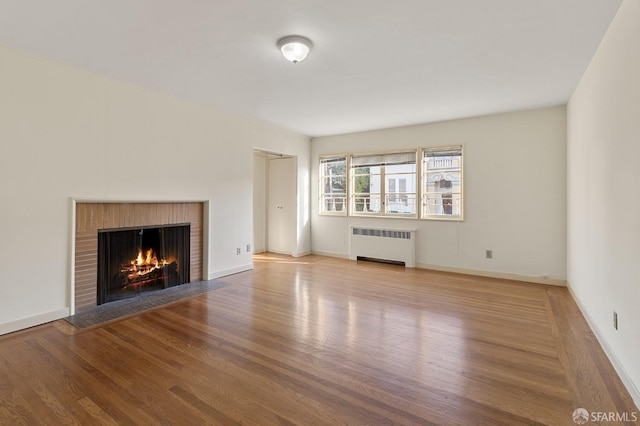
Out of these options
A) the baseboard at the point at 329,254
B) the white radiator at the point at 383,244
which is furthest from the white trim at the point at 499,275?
the baseboard at the point at 329,254

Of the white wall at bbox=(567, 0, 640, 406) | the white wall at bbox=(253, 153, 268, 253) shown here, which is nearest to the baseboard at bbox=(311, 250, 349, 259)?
the white wall at bbox=(253, 153, 268, 253)

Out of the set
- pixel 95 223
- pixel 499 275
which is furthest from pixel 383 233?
pixel 95 223

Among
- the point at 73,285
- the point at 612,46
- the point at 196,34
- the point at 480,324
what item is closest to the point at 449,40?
the point at 612,46

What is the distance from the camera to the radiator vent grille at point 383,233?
229 inches

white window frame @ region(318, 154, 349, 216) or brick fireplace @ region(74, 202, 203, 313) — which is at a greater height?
white window frame @ region(318, 154, 349, 216)

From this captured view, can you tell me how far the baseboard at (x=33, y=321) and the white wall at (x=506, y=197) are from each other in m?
5.10

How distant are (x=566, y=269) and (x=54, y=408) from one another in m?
5.78

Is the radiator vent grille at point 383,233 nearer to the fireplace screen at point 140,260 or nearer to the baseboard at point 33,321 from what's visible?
the fireplace screen at point 140,260

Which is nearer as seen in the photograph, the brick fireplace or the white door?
the brick fireplace

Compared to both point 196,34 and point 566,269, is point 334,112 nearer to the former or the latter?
point 196,34

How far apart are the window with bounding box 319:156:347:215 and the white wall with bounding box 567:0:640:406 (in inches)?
155

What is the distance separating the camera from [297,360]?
95.3 inches

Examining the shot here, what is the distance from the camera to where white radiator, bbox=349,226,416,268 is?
5750 mm

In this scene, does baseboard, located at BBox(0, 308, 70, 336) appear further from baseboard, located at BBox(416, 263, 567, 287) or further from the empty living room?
baseboard, located at BBox(416, 263, 567, 287)
